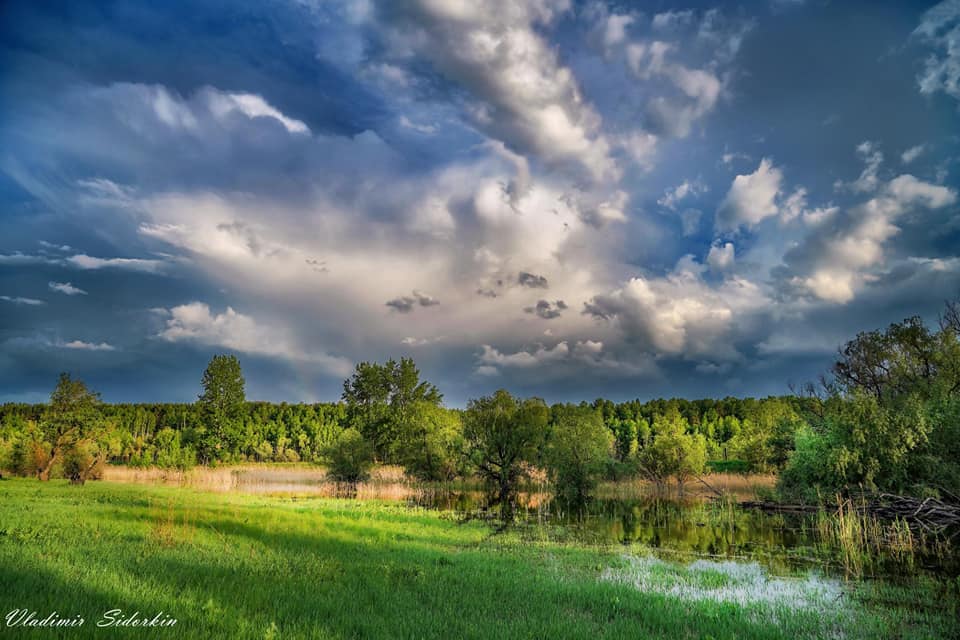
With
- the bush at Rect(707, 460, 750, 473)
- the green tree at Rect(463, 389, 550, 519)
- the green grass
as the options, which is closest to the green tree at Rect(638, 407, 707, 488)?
the green tree at Rect(463, 389, 550, 519)

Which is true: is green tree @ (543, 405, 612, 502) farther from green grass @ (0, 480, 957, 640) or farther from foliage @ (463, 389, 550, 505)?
green grass @ (0, 480, 957, 640)

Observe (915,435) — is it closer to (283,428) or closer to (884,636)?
(884,636)

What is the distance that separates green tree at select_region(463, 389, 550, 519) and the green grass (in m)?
37.6

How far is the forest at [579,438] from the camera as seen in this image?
35531mm

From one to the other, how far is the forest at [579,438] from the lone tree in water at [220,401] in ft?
0.78

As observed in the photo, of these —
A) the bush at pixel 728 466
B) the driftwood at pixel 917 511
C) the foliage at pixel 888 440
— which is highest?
the foliage at pixel 888 440

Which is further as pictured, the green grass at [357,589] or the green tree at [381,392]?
the green tree at [381,392]

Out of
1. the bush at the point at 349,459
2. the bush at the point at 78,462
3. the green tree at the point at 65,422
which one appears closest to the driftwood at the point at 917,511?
the bush at the point at 349,459

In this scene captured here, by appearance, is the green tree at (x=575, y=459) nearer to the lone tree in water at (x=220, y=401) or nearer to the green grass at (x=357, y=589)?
the green grass at (x=357, y=589)

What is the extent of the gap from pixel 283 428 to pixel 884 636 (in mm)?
164969

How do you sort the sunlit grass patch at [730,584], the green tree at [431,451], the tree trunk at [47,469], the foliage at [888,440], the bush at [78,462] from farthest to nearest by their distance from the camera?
the green tree at [431,451] → the tree trunk at [47,469] → the bush at [78,462] → the foliage at [888,440] → the sunlit grass patch at [730,584]

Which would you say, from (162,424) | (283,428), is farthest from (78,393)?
(162,424)

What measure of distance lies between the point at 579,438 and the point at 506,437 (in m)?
9.20

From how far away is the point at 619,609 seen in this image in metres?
13.2
